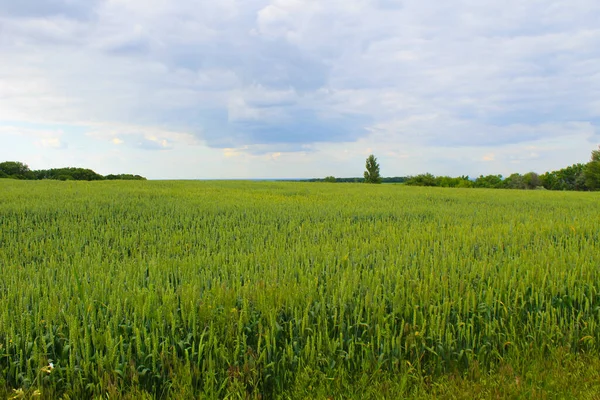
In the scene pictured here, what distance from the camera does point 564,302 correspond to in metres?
4.10

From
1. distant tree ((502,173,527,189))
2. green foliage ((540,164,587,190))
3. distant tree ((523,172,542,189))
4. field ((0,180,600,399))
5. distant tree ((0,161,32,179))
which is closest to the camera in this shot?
field ((0,180,600,399))

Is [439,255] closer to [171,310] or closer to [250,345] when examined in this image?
[250,345]

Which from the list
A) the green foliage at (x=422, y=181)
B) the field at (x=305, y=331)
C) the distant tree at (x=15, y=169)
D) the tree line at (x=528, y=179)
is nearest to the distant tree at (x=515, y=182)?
the tree line at (x=528, y=179)

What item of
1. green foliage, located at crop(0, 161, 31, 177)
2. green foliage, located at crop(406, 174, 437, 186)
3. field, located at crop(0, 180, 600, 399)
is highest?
green foliage, located at crop(0, 161, 31, 177)

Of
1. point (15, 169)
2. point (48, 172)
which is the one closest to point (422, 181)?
point (48, 172)

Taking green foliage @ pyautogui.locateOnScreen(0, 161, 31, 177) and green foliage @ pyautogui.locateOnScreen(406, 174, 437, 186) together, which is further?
green foliage @ pyautogui.locateOnScreen(0, 161, 31, 177)

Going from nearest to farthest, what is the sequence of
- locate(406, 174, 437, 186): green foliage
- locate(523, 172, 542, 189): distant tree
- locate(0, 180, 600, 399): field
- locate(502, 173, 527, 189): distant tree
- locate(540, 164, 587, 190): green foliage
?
locate(0, 180, 600, 399): field, locate(406, 174, 437, 186): green foliage, locate(540, 164, 587, 190): green foliage, locate(502, 173, 527, 189): distant tree, locate(523, 172, 542, 189): distant tree

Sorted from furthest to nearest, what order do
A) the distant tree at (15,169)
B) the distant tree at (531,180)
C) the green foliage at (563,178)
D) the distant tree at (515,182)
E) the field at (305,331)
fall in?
the distant tree at (531,180)
the distant tree at (515,182)
the green foliage at (563,178)
the distant tree at (15,169)
the field at (305,331)

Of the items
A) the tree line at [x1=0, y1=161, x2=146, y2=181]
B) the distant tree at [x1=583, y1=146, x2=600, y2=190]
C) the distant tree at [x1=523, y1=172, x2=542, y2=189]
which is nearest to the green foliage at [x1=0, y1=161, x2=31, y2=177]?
the tree line at [x1=0, y1=161, x2=146, y2=181]

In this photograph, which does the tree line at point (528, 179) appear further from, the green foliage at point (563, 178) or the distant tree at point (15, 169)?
the distant tree at point (15, 169)

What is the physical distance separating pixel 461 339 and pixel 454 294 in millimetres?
573

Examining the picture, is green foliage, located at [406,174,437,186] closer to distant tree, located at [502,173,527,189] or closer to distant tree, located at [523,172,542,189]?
distant tree, located at [502,173,527,189]

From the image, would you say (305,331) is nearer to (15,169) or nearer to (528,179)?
(15,169)

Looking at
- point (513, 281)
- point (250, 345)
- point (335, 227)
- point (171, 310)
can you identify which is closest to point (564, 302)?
point (513, 281)
